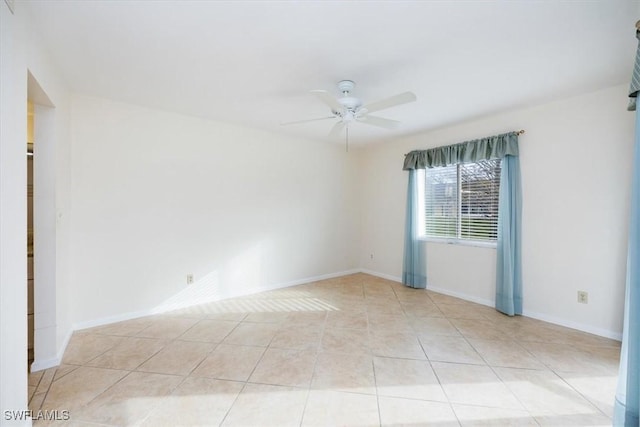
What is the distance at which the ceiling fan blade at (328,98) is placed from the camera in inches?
83.0

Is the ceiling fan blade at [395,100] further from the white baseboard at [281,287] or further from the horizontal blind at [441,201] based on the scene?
the white baseboard at [281,287]

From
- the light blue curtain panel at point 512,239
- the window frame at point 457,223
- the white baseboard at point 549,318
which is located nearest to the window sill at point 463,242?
the window frame at point 457,223

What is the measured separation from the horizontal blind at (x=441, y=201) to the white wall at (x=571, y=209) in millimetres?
465

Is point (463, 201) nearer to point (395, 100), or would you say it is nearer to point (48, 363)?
point (395, 100)

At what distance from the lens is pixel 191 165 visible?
364 cm

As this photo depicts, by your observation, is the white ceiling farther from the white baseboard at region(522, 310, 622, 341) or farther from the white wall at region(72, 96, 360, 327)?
A: the white baseboard at region(522, 310, 622, 341)

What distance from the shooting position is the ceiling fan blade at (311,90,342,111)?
211 cm

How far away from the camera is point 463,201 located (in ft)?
13.3

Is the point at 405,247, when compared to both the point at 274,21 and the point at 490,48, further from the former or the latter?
the point at 274,21

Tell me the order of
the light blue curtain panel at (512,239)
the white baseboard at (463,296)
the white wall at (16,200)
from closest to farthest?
the white wall at (16,200), the light blue curtain panel at (512,239), the white baseboard at (463,296)

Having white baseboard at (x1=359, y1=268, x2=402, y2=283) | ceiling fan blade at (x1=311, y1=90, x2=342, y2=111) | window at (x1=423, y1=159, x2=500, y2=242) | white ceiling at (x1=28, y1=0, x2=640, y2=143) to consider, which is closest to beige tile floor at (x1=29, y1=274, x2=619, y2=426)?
window at (x1=423, y1=159, x2=500, y2=242)

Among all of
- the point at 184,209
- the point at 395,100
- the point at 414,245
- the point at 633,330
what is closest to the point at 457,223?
the point at 414,245

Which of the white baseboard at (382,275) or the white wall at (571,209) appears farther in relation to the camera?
the white baseboard at (382,275)

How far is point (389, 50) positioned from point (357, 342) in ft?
8.22
